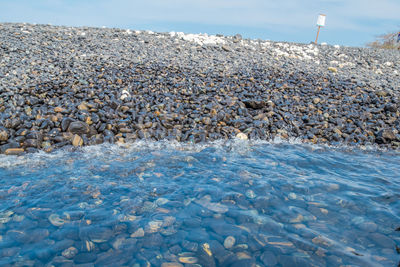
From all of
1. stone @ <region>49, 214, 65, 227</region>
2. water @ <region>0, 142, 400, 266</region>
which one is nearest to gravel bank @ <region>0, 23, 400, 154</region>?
water @ <region>0, 142, 400, 266</region>

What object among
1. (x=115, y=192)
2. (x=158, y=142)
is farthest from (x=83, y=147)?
(x=115, y=192)

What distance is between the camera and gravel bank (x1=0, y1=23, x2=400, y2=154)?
6.49m

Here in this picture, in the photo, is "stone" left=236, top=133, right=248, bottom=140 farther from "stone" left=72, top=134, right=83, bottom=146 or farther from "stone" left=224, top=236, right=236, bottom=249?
"stone" left=224, top=236, right=236, bottom=249

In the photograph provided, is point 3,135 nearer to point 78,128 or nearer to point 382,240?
point 78,128

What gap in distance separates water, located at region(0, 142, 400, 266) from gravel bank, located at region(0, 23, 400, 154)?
1.17m

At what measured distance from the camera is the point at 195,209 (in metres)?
3.62

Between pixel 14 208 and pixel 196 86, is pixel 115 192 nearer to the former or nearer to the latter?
pixel 14 208

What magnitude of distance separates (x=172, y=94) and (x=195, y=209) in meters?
5.18

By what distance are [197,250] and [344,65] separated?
13633mm

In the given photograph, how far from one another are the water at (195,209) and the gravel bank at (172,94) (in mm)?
1175

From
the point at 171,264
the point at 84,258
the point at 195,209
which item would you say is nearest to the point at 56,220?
the point at 84,258

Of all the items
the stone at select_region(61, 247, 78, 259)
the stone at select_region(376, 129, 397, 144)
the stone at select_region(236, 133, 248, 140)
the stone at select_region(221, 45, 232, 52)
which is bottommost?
the stone at select_region(61, 247, 78, 259)

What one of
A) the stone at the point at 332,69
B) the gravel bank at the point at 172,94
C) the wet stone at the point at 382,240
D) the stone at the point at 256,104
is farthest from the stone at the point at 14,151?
the stone at the point at 332,69

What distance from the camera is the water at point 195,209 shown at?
286cm
